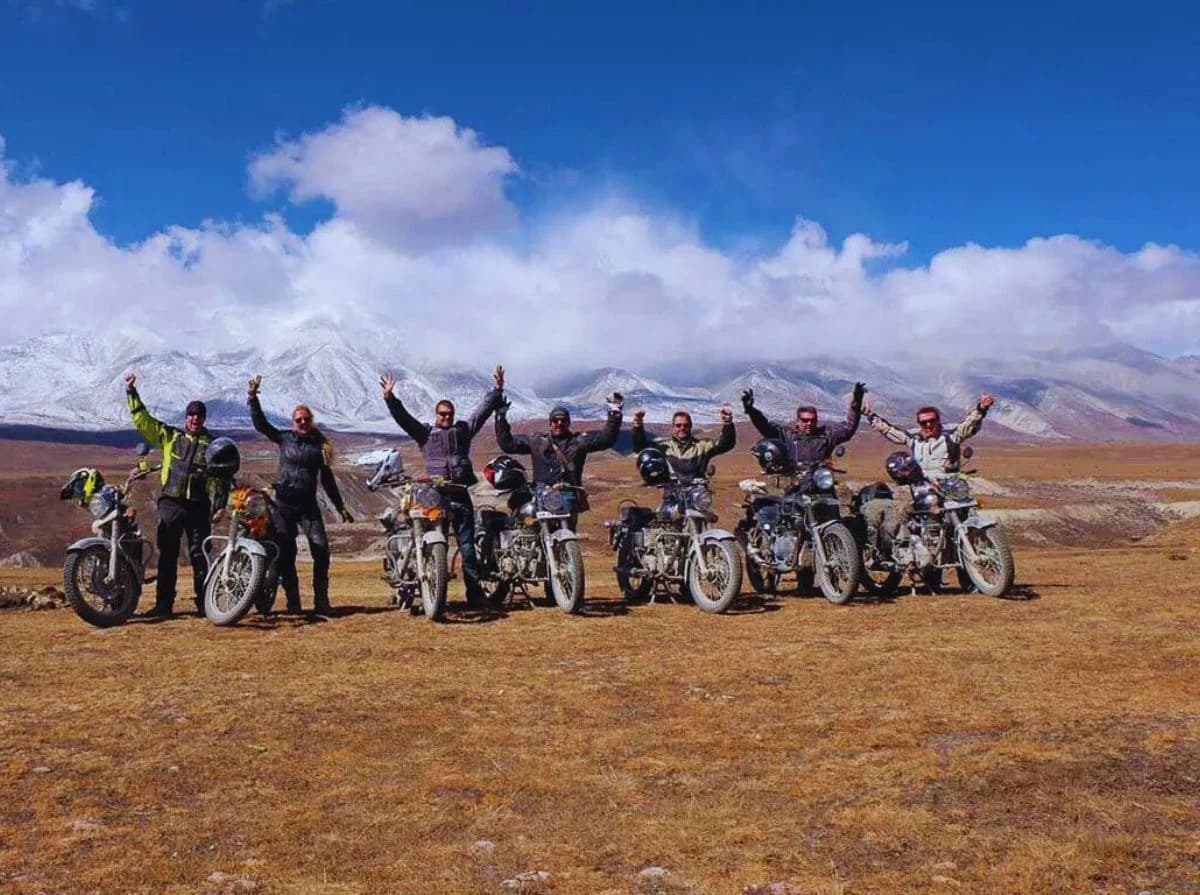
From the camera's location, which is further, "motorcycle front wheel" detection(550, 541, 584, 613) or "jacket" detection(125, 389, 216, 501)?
"jacket" detection(125, 389, 216, 501)

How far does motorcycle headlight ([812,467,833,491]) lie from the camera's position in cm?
1088

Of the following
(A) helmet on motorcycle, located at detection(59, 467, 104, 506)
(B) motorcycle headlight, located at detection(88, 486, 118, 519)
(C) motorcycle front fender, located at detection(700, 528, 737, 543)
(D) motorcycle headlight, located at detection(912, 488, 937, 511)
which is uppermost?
(A) helmet on motorcycle, located at detection(59, 467, 104, 506)

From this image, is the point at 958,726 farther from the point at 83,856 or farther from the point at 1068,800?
the point at 83,856

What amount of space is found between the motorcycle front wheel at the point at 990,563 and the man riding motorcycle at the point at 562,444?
13.8ft

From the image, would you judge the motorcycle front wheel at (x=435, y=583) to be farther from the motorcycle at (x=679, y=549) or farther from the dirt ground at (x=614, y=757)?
the motorcycle at (x=679, y=549)

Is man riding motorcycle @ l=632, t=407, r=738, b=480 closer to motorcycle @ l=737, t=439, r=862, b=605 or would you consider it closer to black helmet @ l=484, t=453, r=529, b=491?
motorcycle @ l=737, t=439, r=862, b=605

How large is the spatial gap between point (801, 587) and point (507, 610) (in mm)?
3460

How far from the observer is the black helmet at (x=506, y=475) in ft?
36.4

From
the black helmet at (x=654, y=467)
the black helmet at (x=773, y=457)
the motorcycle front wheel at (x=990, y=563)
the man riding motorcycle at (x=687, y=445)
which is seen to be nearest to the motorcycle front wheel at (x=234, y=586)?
the black helmet at (x=654, y=467)

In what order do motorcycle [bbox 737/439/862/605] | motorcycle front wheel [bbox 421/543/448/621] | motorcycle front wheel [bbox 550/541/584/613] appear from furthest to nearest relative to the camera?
motorcycle [bbox 737/439/862/605] → motorcycle front wheel [bbox 550/541/584/613] → motorcycle front wheel [bbox 421/543/448/621]

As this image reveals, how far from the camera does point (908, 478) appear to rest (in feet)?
37.6

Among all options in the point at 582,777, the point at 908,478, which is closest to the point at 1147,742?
the point at 582,777

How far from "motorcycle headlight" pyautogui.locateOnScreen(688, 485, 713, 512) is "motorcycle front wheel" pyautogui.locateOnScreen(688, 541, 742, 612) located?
444 mm

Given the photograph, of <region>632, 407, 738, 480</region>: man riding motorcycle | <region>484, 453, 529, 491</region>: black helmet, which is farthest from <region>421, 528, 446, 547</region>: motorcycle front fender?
<region>632, 407, 738, 480</region>: man riding motorcycle
